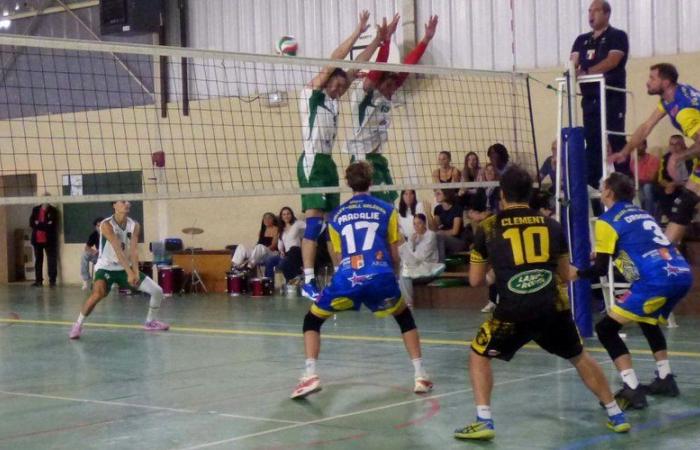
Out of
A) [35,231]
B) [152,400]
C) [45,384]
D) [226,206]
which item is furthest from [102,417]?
→ [35,231]

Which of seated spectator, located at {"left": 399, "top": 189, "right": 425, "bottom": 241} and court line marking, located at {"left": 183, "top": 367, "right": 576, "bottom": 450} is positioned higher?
seated spectator, located at {"left": 399, "top": 189, "right": 425, "bottom": 241}

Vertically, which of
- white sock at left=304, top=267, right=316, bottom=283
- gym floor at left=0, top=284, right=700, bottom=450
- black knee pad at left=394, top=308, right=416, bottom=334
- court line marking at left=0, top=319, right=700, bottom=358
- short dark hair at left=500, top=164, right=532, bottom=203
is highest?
short dark hair at left=500, top=164, right=532, bottom=203

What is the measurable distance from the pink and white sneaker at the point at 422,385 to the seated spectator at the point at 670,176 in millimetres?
6524

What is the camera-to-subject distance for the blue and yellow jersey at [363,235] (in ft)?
24.7

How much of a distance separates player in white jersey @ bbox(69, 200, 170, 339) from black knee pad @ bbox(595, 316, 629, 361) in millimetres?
6578

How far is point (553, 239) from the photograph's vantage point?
5906mm

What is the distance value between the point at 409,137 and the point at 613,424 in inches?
453

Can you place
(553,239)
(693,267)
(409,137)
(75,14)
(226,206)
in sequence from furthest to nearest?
(75,14) < (226,206) < (409,137) < (693,267) < (553,239)

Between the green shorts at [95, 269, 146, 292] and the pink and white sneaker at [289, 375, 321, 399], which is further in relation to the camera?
the green shorts at [95, 269, 146, 292]

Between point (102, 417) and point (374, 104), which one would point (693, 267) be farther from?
point (102, 417)

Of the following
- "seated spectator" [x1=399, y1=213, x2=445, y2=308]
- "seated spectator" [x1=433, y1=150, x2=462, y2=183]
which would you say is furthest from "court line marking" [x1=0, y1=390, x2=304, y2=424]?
"seated spectator" [x1=433, y1=150, x2=462, y2=183]

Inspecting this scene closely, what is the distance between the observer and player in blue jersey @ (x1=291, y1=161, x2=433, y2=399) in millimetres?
7488

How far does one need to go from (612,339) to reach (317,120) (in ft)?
→ 14.3

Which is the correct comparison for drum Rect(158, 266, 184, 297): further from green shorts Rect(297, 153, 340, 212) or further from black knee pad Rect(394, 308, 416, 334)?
black knee pad Rect(394, 308, 416, 334)
